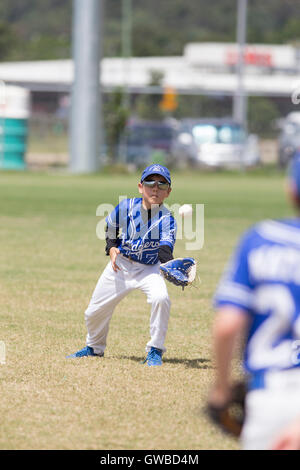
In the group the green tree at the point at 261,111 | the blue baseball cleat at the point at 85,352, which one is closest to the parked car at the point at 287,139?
the green tree at the point at 261,111

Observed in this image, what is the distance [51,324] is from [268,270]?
545 cm

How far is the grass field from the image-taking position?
5.22 metres

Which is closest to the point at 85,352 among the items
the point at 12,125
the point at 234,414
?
the point at 234,414

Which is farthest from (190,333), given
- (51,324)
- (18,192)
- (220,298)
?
(18,192)

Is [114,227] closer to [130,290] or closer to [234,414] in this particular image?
[130,290]

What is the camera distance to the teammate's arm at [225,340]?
10.4 feet

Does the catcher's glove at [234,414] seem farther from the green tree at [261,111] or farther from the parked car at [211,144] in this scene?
the green tree at [261,111]

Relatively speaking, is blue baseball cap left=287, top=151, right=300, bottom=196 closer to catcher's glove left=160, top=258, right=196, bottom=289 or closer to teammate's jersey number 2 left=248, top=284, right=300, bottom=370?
teammate's jersey number 2 left=248, top=284, right=300, bottom=370

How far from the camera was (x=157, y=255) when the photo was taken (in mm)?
6934

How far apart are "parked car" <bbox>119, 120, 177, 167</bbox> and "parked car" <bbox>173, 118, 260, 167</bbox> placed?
415mm

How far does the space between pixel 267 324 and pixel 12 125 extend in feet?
101

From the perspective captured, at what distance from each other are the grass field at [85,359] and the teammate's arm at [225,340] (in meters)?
1.79

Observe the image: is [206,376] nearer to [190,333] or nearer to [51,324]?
[190,333]

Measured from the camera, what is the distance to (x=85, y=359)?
22.9 feet
